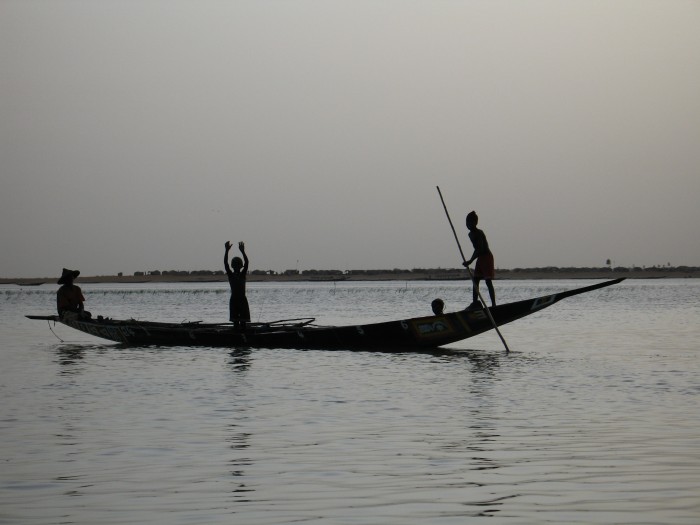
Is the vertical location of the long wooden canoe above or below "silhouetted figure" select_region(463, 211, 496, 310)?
below

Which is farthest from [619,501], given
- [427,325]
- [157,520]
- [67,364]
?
[67,364]

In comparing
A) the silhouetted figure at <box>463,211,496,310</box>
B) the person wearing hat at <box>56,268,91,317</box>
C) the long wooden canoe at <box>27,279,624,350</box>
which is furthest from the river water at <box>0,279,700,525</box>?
the person wearing hat at <box>56,268,91,317</box>

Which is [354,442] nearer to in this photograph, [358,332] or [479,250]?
[479,250]

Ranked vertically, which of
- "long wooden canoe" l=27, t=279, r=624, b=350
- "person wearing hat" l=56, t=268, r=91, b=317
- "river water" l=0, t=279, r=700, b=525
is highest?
"person wearing hat" l=56, t=268, r=91, b=317

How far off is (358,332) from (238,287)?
100.0 inches

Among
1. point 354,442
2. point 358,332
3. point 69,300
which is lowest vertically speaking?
point 354,442

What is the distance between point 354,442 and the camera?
8.64 meters

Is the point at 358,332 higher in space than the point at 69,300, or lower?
lower

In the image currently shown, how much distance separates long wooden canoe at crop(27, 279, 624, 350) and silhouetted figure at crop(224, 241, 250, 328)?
0.25 m

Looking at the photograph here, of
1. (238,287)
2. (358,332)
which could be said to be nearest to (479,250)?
(358,332)

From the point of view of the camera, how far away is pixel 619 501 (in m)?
6.25

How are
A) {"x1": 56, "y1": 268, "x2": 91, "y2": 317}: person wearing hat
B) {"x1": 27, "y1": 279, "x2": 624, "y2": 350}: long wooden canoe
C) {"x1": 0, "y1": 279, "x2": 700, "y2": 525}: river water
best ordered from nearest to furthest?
1. {"x1": 0, "y1": 279, "x2": 700, "y2": 525}: river water
2. {"x1": 27, "y1": 279, "x2": 624, "y2": 350}: long wooden canoe
3. {"x1": 56, "y1": 268, "x2": 91, "y2": 317}: person wearing hat

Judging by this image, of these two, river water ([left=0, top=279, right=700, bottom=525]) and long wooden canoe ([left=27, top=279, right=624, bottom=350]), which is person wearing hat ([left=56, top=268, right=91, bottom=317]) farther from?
river water ([left=0, top=279, right=700, bottom=525])

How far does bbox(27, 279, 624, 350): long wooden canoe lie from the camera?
1775cm
